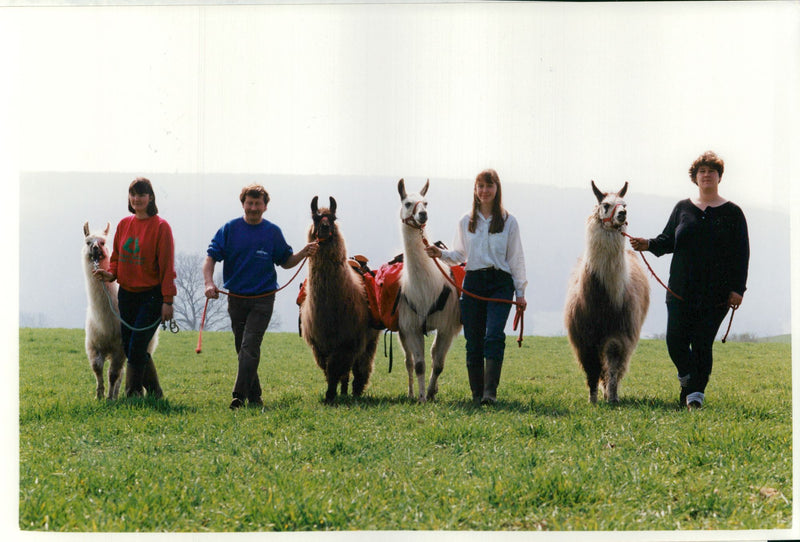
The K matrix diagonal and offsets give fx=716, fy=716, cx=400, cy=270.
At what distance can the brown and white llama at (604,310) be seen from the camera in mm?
6262

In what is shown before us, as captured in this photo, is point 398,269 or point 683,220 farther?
point 398,269

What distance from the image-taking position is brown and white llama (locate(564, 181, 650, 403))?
20.5 feet

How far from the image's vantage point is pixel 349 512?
13.1ft

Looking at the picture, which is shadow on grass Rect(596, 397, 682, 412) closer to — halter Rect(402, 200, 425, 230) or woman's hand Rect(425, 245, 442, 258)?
woman's hand Rect(425, 245, 442, 258)

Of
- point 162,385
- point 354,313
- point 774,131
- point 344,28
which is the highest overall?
point 344,28

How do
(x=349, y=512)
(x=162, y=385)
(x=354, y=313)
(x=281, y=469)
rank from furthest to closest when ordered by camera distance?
(x=162, y=385), (x=354, y=313), (x=281, y=469), (x=349, y=512)

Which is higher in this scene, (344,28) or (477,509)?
(344,28)

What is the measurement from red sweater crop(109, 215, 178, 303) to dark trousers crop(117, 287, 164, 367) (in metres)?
0.07

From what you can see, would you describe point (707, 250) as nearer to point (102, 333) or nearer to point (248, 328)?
point (248, 328)

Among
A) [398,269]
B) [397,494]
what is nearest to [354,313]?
[398,269]

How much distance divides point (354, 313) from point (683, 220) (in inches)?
118

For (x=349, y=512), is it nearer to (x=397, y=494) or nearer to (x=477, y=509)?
(x=397, y=494)

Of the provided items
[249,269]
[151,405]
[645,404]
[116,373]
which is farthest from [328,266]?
[645,404]

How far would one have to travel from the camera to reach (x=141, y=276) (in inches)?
243
